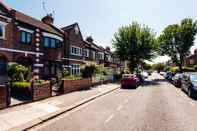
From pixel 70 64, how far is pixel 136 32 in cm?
1707

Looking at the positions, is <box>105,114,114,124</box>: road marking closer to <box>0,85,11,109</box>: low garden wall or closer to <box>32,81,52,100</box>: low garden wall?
<box>0,85,11,109</box>: low garden wall

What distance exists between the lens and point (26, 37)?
69.4ft

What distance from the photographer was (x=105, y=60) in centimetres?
5034

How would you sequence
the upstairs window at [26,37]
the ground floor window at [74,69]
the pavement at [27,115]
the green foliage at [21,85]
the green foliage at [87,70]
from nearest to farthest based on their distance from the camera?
the pavement at [27,115] < the green foliage at [21,85] < the upstairs window at [26,37] < the green foliage at [87,70] < the ground floor window at [74,69]

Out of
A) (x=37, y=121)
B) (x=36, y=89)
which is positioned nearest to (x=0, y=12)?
(x=36, y=89)

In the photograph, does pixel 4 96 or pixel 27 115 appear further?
pixel 4 96

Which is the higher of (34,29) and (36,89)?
(34,29)

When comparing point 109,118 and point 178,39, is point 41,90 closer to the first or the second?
point 109,118

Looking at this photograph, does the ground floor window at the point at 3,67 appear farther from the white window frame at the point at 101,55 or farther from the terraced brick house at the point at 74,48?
the white window frame at the point at 101,55

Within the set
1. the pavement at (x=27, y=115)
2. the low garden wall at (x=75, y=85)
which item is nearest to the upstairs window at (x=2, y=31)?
the low garden wall at (x=75, y=85)

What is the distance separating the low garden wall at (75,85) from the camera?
57.1 feet

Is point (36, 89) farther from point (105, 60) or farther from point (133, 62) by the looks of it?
point (105, 60)

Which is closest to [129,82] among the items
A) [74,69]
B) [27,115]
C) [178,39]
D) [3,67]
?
[74,69]

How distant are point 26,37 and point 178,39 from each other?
4118cm
